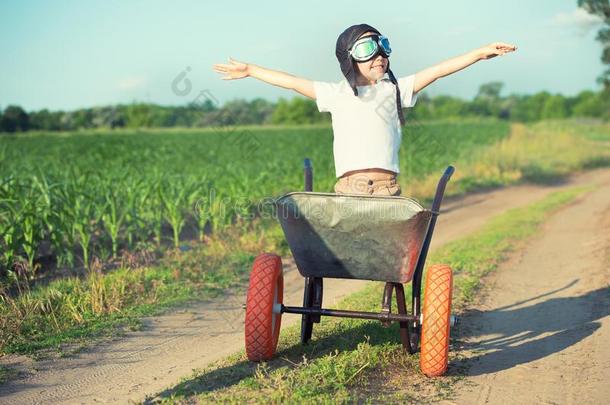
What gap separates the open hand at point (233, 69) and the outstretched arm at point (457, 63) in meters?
1.09

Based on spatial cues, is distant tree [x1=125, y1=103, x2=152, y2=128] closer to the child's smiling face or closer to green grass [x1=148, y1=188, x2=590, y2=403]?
green grass [x1=148, y1=188, x2=590, y2=403]

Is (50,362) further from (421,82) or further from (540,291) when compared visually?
(540,291)

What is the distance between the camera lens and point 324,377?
4266 millimetres

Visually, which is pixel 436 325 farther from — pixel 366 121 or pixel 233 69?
pixel 233 69

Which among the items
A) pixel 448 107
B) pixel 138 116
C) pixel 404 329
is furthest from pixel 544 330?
pixel 448 107

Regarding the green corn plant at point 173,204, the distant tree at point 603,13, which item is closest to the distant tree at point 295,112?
the distant tree at point 603,13

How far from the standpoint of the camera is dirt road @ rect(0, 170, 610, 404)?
4.33 metres

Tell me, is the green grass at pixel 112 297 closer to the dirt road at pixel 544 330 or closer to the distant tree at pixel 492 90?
the dirt road at pixel 544 330

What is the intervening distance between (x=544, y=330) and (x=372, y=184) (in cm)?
235

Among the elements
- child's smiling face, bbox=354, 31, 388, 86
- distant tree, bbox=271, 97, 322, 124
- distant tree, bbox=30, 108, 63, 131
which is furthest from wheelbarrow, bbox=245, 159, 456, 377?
distant tree, bbox=271, 97, 322, 124

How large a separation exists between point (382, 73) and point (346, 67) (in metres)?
0.23

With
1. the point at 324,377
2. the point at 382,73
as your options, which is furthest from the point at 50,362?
the point at 382,73

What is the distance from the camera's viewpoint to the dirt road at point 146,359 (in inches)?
171

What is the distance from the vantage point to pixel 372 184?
443 centimetres
